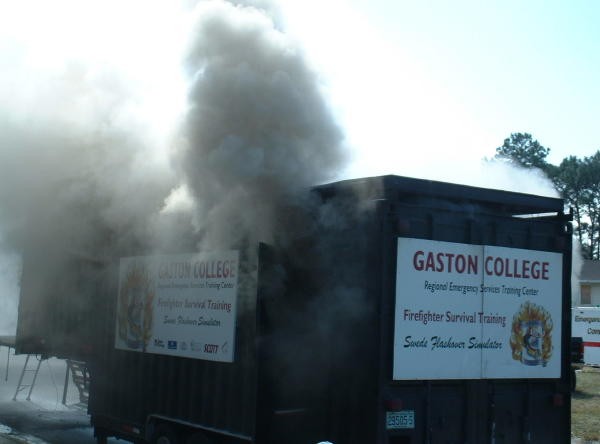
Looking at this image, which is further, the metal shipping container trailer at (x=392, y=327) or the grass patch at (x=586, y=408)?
the grass patch at (x=586, y=408)

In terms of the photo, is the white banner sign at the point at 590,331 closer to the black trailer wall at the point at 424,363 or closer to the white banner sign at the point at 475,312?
the black trailer wall at the point at 424,363

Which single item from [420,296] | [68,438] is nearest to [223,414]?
[420,296]

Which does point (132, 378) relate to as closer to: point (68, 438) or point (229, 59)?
point (68, 438)

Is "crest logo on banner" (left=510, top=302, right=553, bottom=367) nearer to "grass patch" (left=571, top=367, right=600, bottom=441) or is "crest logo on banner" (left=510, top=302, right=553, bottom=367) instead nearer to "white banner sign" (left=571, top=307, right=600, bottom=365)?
"grass patch" (left=571, top=367, right=600, bottom=441)

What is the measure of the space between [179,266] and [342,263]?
7.56ft

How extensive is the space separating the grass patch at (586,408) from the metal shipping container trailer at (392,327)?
5282 mm

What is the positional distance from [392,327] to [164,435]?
10.9ft

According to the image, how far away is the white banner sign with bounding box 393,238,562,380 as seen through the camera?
634 cm

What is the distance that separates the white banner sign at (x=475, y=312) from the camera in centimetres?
634

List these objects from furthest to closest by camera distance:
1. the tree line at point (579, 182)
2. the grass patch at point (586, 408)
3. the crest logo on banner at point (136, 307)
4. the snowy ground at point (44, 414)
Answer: the tree line at point (579, 182), the grass patch at point (586, 408), the snowy ground at point (44, 414), the crest logo on banner at point (136, 307)

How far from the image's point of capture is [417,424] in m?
6.36

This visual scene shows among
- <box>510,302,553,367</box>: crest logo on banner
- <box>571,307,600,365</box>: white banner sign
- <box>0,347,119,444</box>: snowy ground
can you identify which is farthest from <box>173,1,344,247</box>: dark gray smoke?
<box>571,307,600,365</box>: white banner sign

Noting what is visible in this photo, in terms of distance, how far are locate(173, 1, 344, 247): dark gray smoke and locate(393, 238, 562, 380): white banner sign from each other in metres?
1.69

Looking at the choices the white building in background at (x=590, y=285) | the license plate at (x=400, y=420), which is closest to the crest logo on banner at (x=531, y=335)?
the license plate at (x=400, y=420)
